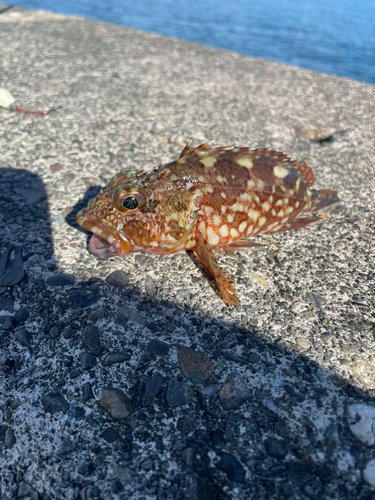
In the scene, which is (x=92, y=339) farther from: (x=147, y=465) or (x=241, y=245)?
(x=241, y=245)

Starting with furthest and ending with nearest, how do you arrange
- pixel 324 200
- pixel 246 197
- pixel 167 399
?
pixel 324 200
pixel 246 197
pixel 167 399

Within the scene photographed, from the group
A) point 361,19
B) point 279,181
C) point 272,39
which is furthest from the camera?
point 361,19

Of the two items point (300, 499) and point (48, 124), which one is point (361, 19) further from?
point (300, 499)

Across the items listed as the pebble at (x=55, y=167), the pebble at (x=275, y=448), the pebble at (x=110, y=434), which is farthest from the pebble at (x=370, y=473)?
the pebble at (x=55, y=167)

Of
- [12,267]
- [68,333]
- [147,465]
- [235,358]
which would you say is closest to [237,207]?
[235,358]

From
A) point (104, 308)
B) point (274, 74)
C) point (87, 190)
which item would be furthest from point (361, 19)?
point (104, 308)

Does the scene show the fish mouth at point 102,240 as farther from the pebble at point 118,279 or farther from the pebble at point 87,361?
the pebble at point 87,361

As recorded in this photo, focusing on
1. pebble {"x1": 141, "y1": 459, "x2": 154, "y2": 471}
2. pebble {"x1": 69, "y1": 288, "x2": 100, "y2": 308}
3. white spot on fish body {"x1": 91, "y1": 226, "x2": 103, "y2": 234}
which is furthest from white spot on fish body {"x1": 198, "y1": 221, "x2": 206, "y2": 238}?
pebble {"x1": 141, "y1": 459, "x2": 154, "y2": 471}
